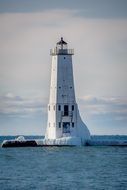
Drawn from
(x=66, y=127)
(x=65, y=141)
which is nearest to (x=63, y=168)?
(x=65, y=141)

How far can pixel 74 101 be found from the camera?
104625mm

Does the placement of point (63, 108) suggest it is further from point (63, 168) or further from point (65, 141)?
point (63, 168)

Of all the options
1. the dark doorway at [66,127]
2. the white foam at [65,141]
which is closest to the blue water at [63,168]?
the white foam at [65,141]

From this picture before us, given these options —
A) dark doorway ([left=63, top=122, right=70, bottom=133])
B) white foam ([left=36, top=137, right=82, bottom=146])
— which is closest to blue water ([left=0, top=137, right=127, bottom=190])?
white foam ([left=36, top=137, right=82, bottom=146])

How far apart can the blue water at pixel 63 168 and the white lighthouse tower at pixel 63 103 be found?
7.65 ft

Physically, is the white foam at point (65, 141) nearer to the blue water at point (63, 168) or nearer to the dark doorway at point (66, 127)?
the blue water at point (63, 168)

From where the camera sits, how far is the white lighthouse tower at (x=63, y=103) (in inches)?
4040

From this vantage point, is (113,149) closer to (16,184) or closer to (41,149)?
(41,149)

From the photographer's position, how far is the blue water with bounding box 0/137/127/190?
63.0 meters

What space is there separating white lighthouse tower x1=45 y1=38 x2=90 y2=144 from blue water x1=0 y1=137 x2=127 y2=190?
2330 mm

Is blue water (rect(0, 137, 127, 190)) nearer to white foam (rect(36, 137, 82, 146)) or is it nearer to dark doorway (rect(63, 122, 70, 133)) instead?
white foam (rect(36, 137, 82, 146))

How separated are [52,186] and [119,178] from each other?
22.6ft

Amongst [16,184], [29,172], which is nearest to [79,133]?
[29,172]

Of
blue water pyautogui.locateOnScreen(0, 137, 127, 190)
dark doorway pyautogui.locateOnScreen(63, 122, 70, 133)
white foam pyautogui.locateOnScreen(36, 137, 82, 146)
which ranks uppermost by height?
dark doorway pyautogui.locateOnScreen(63, 122, 70, 133)
